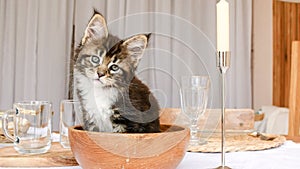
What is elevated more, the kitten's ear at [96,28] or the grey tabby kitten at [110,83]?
the kitten's ear at [96,28]

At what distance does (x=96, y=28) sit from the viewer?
576mm

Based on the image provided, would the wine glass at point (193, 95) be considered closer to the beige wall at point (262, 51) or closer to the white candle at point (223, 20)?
the white candle at point (223, 20)

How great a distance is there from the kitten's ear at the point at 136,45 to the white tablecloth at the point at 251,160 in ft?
0.82

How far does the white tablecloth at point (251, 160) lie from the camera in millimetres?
726

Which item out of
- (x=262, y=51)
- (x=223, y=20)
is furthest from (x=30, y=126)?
(x=262, y=51)

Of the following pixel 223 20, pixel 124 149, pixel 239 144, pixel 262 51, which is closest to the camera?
pixel 124 149

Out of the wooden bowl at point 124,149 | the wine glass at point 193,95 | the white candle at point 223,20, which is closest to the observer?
the wooden bowl at point 124,149

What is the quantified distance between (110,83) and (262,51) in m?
3.07

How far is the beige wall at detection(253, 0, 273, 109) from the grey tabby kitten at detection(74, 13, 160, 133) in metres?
2.92

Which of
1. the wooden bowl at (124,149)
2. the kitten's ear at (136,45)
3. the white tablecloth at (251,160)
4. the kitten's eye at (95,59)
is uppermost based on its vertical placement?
the kitten's ear at (136,45)

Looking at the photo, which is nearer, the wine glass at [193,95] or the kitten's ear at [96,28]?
the kitten's ear at [96,28]

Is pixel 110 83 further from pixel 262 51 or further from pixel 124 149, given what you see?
pixel 262 51

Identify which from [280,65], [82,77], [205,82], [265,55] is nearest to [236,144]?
[205,82]

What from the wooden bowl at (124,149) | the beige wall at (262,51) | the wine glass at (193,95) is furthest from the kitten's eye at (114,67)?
the beige wall at (262,51)
